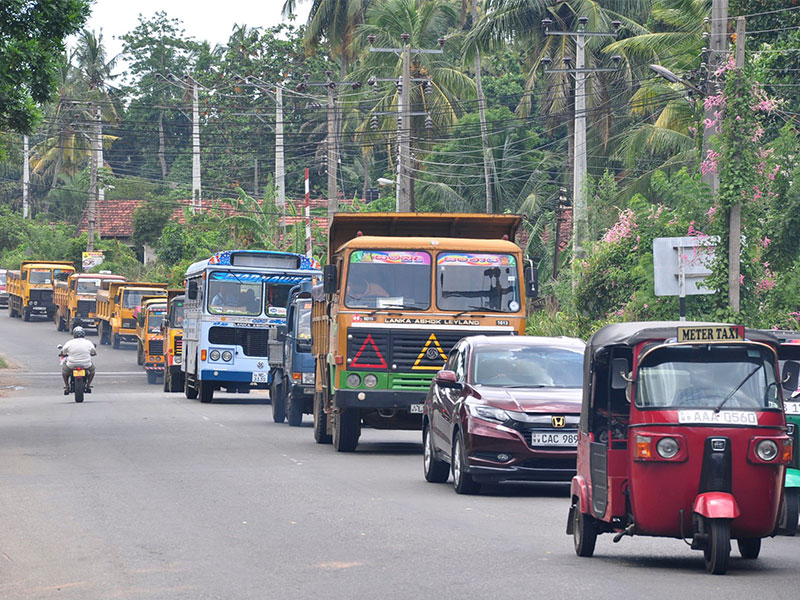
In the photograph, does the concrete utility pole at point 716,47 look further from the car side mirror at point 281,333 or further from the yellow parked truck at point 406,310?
the car side mirror at point 281,333

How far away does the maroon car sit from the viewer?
15133 mm

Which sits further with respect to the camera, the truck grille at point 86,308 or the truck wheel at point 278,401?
the truck grille at point 86,308

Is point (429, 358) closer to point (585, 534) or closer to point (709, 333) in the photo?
point (585, 534)

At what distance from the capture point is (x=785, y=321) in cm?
2386

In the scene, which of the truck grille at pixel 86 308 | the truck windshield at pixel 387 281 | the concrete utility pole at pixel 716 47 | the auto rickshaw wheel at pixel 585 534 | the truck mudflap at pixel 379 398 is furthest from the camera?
the truck grille at pixel 86 308

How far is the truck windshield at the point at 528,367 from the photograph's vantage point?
53.2 feet

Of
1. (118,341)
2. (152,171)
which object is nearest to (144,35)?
(152,171)

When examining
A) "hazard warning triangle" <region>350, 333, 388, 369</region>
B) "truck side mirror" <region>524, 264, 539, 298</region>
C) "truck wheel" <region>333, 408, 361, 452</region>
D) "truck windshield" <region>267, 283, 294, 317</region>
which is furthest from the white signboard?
"truck windshield" <region>267, 283, 294, 317</region>

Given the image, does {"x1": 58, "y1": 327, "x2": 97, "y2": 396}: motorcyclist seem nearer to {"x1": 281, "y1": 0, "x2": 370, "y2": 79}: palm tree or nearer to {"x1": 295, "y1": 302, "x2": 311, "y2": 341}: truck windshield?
{"x1": 295, "y1": 302, "x2": 311, "y2": 341}: truck windshield

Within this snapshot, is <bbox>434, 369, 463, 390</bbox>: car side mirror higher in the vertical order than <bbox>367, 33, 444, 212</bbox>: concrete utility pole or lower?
lower

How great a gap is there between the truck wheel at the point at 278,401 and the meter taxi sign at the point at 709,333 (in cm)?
1851

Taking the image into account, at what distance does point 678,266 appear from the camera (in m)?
22.8

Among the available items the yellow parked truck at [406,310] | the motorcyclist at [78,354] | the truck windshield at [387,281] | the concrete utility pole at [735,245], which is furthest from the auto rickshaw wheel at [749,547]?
the motorcyclist at [78,354]

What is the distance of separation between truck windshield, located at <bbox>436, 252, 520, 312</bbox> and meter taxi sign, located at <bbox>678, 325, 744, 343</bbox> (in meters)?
10.1
